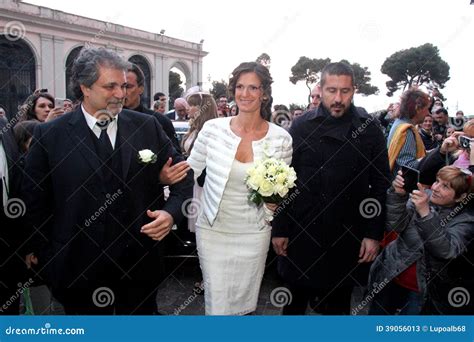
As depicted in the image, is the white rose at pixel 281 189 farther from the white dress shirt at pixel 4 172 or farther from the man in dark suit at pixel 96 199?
the white dress shirt at pixel 4 172

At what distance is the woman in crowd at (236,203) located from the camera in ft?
9.46

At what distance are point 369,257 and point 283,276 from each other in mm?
641

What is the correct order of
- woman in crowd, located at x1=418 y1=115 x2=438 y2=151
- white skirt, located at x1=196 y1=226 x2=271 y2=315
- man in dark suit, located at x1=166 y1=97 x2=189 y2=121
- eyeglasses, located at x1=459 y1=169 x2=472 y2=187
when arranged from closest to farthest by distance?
eyeglasses, located at x1=459 y1=169 x2=472 y2=187, white skirt, located at x1=196 y1=226 x2=271 y2=315, woman in crowd, located at x1=418 y1=115 x2=438 y2=151, man in dark suit, located at x1=166 y1=97 x2=189 y2=121

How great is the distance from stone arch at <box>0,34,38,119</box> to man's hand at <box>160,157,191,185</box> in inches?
963

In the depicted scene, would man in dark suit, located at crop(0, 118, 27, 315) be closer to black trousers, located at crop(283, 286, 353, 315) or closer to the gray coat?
black trousers, located at crop(283, 286, 353, 315)

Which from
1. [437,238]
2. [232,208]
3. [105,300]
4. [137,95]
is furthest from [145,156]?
[137,95]

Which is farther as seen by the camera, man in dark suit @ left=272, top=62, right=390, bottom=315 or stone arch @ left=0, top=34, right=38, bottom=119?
stone arch @ left=0, top=34, right=38, bottom=119

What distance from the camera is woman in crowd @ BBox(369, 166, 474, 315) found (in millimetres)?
2629

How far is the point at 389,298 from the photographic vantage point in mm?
3270

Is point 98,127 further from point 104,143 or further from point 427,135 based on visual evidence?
point 427,135

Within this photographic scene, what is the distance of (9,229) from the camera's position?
2.85 metres

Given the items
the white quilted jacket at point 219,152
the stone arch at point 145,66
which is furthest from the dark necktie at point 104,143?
the stone arch at point 145,66

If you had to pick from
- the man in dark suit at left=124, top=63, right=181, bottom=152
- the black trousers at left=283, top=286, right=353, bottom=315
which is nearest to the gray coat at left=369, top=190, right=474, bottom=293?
the black trousers at left=283, top=286, right=353, bottom=315

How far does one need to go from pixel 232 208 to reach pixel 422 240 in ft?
4.30
